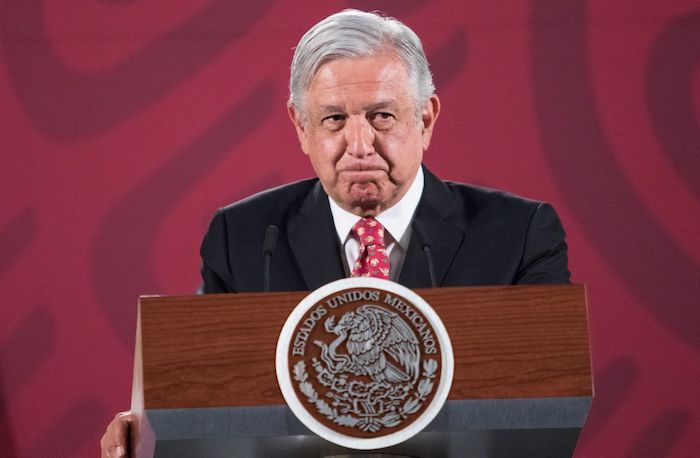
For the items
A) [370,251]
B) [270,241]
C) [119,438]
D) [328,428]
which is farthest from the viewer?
[370,251]

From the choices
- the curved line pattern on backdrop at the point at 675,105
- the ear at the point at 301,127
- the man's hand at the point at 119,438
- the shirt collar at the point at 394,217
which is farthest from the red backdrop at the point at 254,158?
the man's hand at the point at 119,438

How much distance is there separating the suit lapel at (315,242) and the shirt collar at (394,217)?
13mm

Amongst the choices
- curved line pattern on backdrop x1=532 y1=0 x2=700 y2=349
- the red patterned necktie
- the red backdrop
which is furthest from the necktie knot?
curved line pattern on backdrop x1=532 y1=0 x2=700 y2=349

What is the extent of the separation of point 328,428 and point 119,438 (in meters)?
0.44

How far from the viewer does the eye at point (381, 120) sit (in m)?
2.30

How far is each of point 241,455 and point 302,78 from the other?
0.88m

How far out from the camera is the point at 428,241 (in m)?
2.13

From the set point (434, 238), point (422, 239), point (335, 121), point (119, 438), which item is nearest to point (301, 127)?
point (335, 121)

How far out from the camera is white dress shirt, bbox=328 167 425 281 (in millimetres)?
2289

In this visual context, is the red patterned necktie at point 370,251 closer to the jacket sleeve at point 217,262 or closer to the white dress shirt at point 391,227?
the white dress shirt at point 391,227

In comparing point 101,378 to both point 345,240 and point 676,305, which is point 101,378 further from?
point 676,305

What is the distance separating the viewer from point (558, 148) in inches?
133

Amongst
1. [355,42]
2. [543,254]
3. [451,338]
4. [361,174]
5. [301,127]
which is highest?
Answer: [355,42]

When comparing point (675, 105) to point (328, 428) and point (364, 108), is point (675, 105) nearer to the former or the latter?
point (364, 108)
